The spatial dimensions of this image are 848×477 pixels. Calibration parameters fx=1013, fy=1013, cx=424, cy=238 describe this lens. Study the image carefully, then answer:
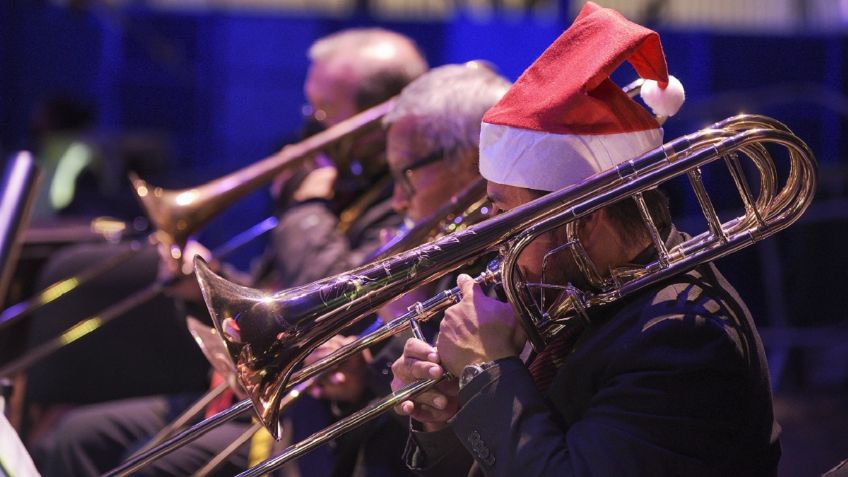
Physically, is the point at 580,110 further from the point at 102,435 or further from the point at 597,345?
the point at 102,435

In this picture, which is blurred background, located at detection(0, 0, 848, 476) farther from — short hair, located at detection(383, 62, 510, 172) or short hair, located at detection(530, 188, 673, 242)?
short hair, located at detection(530, 188, 673, 242)

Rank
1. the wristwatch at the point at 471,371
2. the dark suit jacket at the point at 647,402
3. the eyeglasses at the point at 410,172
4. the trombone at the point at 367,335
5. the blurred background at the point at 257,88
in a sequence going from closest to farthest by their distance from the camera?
the dark suit jacket at the point at 647,402 < the wristwatch at the point at 471,371 < the trombone at the point at 367,335 < the eyeglasses at the point at 410,172 < the blurred background at the point at 257,88

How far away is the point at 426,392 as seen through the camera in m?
1.73

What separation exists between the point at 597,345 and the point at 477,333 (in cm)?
19

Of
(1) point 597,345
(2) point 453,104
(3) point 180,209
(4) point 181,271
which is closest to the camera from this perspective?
(1) point 597,345

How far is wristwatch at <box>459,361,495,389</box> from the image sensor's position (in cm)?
155

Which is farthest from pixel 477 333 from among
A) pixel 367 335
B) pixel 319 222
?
pixel 319 222

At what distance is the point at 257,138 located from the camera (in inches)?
270

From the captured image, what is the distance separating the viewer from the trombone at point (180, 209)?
10.6 feet

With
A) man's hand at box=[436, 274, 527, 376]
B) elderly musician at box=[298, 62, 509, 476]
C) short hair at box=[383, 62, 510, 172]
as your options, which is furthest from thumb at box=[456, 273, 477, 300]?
short hair at box=[383, 62, 510, 172]

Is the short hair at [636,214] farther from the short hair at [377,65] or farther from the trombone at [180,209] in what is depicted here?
the short hair at [377,65]

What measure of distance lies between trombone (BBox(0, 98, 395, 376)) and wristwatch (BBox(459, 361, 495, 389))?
1.71 metres

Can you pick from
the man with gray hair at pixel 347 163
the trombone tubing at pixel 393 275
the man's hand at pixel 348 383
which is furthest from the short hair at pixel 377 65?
the trombone tubing at pixel 393 275

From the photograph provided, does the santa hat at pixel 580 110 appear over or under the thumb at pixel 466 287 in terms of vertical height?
over
